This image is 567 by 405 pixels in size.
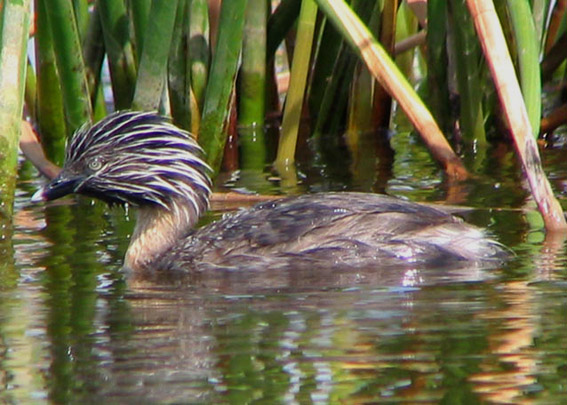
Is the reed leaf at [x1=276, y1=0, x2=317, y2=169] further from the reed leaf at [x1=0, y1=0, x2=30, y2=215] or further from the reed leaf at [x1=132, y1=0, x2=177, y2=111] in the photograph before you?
the reed leaf at [x1=0, y1=0, x2=30, y2=215]

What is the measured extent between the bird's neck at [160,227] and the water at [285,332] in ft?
0.65

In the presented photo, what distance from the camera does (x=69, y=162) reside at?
25.5 ft

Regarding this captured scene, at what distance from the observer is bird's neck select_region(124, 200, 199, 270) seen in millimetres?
7641

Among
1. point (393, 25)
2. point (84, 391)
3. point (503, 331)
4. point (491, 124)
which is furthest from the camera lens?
point (491, 124)

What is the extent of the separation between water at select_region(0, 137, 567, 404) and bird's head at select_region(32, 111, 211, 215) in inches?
15.2

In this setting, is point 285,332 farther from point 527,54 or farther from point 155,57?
point 155,57

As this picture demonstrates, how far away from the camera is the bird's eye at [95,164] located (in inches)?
304

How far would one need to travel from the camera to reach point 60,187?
25.2 feet

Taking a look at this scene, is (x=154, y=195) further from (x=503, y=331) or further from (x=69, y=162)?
(x=503, y=331)

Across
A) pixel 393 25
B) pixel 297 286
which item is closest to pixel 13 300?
pixel 297 286

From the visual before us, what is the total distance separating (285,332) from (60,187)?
2.52 metres

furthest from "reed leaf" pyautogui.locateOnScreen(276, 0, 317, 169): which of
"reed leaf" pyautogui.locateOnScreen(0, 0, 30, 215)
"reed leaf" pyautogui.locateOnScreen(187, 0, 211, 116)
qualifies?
"reed leaf" pyautogui.locateOnScreen(0, 0, 30, 215)

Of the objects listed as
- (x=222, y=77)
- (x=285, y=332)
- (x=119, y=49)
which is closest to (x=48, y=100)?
(x=119, y=49)

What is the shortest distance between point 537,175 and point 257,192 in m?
2.40
